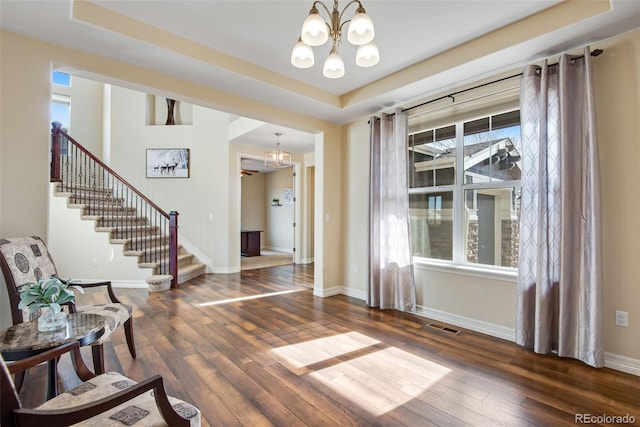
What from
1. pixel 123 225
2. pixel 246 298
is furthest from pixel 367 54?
pixel 123 225

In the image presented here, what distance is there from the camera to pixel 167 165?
644 cm

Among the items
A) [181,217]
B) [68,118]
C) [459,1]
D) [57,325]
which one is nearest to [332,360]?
[57,325]

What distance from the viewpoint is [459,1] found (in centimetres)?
226

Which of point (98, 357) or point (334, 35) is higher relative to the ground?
point (334, 35)

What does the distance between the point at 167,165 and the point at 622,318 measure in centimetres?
730

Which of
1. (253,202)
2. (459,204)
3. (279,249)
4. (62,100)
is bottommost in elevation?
(279,249)

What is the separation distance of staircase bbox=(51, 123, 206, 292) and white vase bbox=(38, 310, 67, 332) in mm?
3211

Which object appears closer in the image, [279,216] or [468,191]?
[468,191]

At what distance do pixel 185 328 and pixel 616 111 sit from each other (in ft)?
14.6

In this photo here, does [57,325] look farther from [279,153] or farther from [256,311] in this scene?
[279,153]

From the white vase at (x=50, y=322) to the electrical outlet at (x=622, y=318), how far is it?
155 inches

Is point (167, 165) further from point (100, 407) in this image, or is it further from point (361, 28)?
point (100, 407)

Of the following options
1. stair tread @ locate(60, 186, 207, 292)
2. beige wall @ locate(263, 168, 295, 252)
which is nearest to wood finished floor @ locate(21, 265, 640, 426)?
stair tread @ locate(60, 186, 207, 292)

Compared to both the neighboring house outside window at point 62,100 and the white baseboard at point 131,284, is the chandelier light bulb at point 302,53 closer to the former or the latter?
the white baseboard at point 131,284
